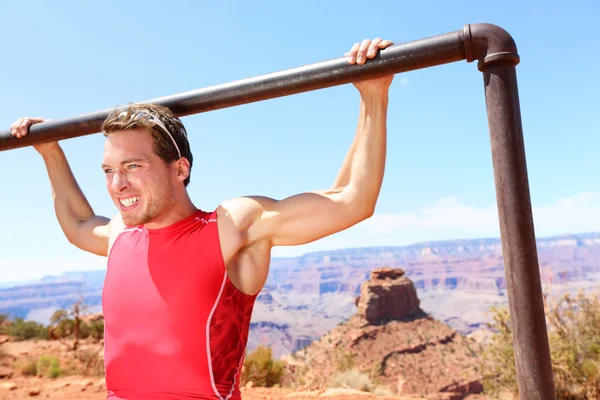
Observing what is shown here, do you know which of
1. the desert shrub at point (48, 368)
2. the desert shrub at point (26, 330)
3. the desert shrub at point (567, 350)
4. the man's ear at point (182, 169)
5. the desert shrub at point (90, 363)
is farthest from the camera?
the desert shrub at point (26, 330)

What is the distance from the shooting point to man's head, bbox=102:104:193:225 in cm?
207

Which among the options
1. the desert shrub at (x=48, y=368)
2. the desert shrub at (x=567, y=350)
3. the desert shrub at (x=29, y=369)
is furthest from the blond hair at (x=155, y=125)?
the desert shrub at (x=29, y=369)

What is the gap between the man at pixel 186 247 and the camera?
6.23ft

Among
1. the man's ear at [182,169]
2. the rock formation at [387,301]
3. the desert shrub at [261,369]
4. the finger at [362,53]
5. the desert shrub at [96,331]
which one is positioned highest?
the finger at [362,53]

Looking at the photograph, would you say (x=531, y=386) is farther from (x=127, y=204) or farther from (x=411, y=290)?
(x=411, y=290)

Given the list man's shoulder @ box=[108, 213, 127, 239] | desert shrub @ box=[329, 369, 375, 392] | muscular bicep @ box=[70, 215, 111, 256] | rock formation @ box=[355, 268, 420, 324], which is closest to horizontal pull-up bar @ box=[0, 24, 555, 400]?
man's shoulder @ box=[108, 213, 127, 239]

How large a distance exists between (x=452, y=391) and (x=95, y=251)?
57.5 metres

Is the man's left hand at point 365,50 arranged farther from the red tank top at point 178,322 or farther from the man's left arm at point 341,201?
the red tank top at point 178,322

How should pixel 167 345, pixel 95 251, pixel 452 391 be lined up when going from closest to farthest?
pixel 167 345 → pixel 95 251 → pixel 452 391

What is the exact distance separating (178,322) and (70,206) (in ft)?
4.27

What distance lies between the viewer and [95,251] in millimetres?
2721

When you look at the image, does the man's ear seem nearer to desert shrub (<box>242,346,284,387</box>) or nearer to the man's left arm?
the man's left arm

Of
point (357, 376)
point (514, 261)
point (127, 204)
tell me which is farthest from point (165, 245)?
point (357, 376)

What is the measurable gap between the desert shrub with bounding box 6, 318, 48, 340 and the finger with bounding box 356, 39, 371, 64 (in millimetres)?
31314
